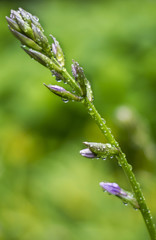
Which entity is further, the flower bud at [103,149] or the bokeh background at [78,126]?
the bokeh background at [78,126]

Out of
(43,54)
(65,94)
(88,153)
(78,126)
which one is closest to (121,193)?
(88,153)

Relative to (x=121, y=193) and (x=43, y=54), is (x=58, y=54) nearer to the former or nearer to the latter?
(x=43, y=54)

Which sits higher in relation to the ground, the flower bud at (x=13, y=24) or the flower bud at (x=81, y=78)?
the flower bud at (x=13, y=24)

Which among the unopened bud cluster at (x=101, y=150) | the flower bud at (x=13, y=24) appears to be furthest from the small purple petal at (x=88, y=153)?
the flower bud at (x=13, y=24)

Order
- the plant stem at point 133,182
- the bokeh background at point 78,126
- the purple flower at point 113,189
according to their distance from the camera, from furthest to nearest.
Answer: the bokeh background at point 78,126 → the purple flower at point 113,189 → the plant stem at point 133,182

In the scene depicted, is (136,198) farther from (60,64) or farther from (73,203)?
(73,203)

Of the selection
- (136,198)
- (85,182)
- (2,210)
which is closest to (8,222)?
(2,210)

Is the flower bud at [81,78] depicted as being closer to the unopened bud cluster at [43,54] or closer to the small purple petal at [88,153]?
the unopened bud cluster at [43,54]

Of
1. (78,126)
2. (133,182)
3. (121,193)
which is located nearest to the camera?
(133,182)
